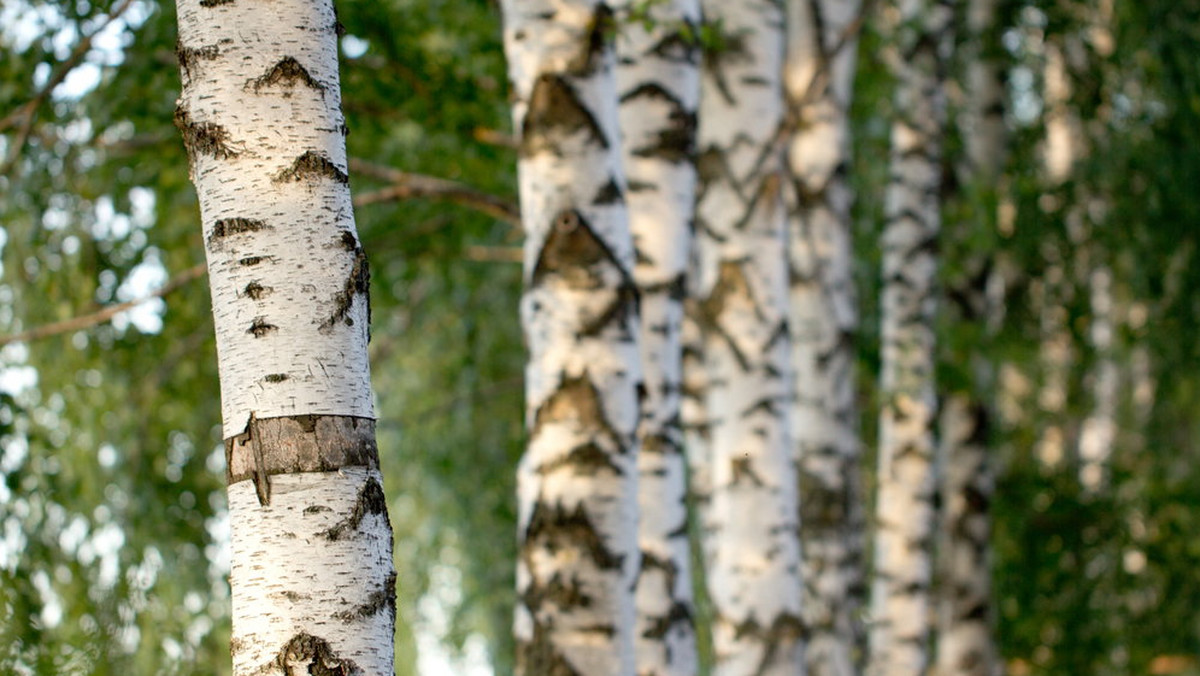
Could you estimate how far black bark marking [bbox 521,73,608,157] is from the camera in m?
3.12

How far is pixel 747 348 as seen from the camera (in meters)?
4.45

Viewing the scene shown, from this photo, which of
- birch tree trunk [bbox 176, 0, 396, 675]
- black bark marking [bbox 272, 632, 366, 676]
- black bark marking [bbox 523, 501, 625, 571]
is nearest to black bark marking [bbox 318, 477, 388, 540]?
birch tree trunk [bbox 176, 0, 396, 675]

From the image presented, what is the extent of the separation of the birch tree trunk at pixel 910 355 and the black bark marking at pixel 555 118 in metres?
3.47

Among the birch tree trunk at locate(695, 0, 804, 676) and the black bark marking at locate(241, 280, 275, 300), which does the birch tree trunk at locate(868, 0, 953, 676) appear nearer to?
the birch tree trunk at locate(695, 0, 804, 676)

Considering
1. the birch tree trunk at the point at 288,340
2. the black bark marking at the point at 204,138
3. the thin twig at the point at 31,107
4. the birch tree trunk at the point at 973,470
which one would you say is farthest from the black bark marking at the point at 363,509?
the birch tree trunk at the point at 973,470

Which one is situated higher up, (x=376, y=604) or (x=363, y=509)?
(x=363, y=509)

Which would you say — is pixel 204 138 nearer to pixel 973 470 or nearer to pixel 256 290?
pixel 256 290

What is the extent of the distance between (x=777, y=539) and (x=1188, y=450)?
7.08 metres

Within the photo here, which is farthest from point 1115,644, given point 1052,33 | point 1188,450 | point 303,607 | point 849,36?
point 303,607

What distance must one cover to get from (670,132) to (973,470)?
14.2ft

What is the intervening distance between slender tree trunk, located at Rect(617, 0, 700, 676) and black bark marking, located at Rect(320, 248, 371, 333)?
72.1 inches

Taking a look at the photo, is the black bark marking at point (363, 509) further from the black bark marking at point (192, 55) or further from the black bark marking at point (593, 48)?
the black bark marking at point (593, 48)

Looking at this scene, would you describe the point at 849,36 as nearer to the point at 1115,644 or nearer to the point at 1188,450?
the point at 1115,644

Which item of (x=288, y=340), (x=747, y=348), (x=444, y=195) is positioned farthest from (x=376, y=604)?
(x=747, y=348)
